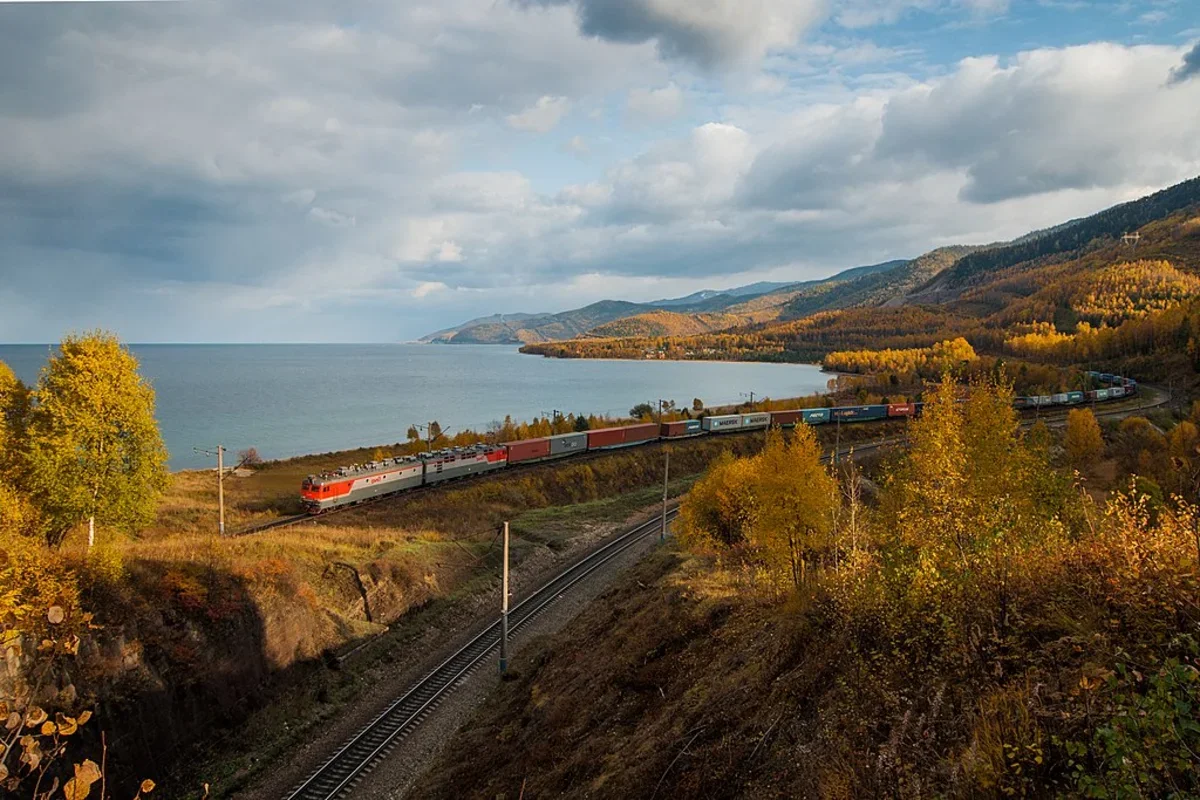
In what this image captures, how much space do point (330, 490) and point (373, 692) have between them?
65.6 ft

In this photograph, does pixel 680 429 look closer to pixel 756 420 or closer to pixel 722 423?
pixel 722 423

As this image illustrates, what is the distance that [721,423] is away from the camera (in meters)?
79.8

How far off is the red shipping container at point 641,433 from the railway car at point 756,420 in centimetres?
1398

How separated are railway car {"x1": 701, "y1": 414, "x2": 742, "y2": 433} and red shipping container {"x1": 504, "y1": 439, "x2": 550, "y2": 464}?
2427cm

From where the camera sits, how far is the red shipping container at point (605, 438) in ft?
222

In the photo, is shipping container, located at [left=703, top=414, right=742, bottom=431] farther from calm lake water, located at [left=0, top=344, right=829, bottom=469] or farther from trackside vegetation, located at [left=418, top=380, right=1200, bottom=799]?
trackside vegetation, located at [left=418, top=380, right=1200, bottom=799]

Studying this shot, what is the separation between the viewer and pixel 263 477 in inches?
2410

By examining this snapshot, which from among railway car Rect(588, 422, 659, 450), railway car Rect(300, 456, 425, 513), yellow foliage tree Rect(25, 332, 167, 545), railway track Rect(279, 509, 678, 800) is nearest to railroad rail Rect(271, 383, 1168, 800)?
railway track Rect(279, 509, 678, 800)

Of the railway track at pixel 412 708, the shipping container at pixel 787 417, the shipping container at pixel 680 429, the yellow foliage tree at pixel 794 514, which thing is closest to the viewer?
the railway track at pixel 412 708

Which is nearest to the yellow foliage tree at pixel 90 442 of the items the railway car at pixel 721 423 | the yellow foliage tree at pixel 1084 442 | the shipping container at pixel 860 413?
the railway car at pixel 721 423

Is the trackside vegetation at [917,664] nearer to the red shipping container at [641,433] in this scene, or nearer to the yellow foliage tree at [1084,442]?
the red shipping container at [641,433]

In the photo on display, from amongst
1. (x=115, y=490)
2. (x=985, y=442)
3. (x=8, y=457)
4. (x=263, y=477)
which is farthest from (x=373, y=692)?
(x=263, y=477)

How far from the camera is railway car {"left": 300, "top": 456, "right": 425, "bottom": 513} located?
41.3 m

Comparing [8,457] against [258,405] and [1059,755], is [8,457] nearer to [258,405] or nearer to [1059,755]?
[1059,755]
